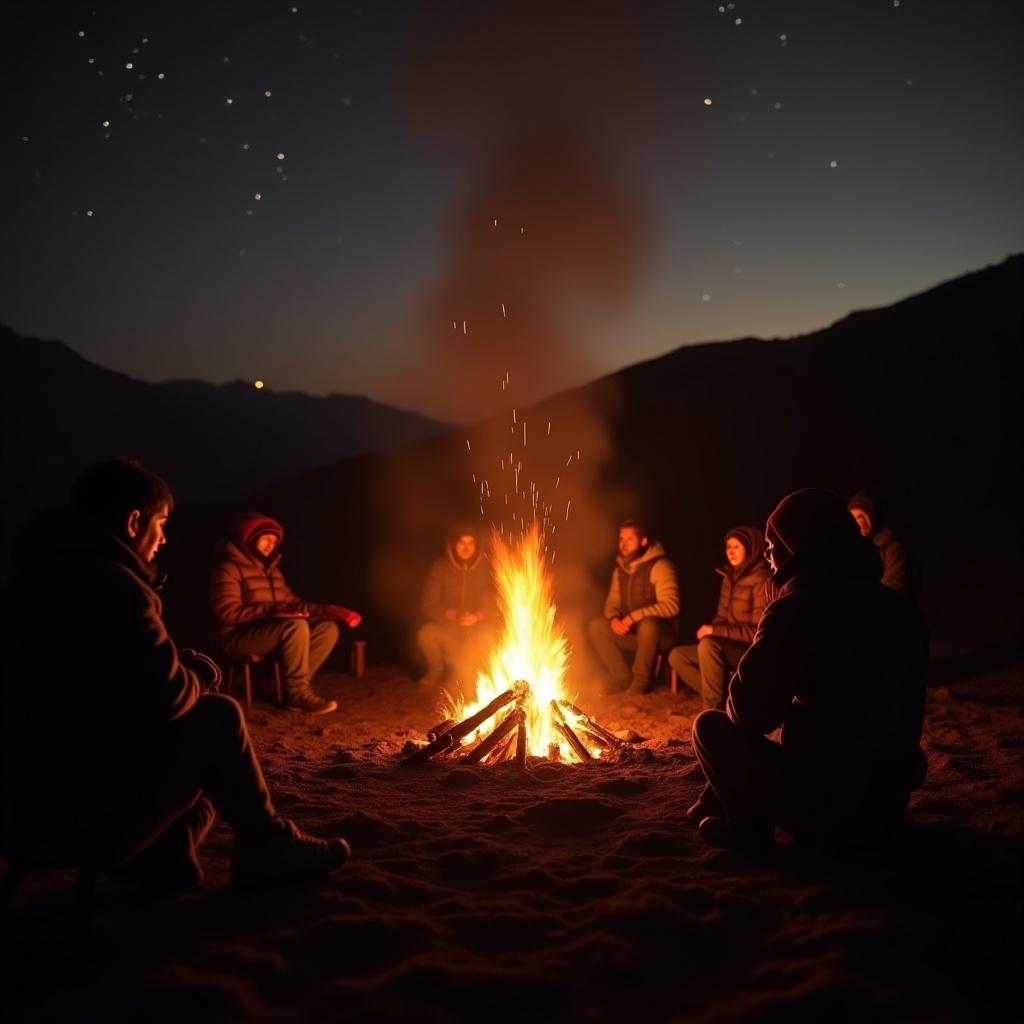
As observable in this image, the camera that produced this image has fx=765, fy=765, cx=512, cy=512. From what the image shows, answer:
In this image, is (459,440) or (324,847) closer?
(324,847)

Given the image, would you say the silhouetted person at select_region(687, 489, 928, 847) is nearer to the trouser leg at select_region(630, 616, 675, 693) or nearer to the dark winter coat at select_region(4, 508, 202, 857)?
the dark winter coat at select_region(4, 508, 202, 857)

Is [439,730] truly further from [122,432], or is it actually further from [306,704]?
[122,432]

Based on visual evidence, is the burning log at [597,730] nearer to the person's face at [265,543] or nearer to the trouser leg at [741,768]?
the trouser leg at [741,768]

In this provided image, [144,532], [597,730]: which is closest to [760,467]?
[597,730]

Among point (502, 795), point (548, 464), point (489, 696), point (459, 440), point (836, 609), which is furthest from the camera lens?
point (459, 440)

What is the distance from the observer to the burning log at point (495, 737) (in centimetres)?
572

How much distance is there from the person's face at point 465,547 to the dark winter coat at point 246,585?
1745 millimetres

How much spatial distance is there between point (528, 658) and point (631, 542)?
1.91 metres

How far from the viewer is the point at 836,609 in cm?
335

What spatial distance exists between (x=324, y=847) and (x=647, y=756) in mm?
3038

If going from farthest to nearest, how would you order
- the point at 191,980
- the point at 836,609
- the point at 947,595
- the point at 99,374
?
the point at 99,374, the point at 947,595, the point at 836,609, the point at 191,980

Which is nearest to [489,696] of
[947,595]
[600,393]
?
[947,595]

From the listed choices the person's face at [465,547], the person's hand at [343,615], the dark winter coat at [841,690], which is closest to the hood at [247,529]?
the person's hand at [343,615]

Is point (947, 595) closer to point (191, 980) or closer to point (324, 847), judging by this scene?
point (324, 847)
